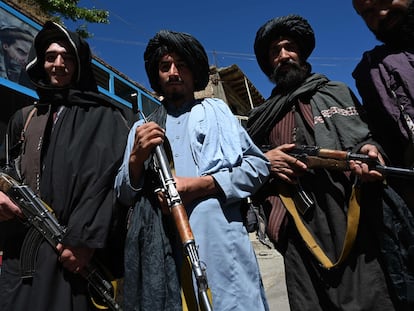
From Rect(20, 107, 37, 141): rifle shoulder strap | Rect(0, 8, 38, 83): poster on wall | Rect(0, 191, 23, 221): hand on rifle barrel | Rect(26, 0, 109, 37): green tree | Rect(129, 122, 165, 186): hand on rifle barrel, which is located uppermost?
Rect(26, 0, 109, 37): green tree

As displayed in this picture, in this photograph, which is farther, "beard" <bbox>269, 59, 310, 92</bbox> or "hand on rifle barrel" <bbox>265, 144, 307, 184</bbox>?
"beard" <bbox>269, 59, 310, 92</bbox>

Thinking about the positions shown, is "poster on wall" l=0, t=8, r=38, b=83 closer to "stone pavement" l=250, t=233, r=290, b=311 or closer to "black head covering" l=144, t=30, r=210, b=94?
"black head covering" l=144, t=30, r=210, b=94

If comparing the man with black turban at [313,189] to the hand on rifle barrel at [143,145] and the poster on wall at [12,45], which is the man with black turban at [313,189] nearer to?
the hand on rifle barrel at [143,145]

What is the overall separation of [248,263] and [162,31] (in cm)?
157

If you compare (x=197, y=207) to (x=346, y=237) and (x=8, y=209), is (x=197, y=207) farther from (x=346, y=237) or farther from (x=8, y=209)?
(x=8, y=209)

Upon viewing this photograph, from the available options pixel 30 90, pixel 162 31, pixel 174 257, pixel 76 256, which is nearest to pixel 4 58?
pixel 30 90

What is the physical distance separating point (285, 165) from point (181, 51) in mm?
1006

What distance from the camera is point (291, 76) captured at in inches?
98.1

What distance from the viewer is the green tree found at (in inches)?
431

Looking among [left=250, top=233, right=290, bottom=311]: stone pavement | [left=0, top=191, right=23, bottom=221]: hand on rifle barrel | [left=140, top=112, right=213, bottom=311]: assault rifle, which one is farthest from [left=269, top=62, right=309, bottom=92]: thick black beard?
[left=250, top=233, right=290, bottom=311]: stone pavement

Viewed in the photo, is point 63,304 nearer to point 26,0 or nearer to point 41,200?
point 41,200

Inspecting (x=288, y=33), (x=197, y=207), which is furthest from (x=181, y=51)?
(x=197, y=207)

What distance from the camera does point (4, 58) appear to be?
19.8 feet

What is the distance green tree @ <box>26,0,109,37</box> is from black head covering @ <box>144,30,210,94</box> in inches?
399
